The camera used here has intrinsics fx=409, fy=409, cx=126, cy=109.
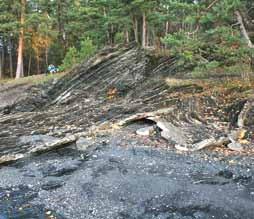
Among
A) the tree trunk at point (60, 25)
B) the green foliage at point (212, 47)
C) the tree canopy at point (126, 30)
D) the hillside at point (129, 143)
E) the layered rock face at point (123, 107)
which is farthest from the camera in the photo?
the tree trunk at point (60, 25)

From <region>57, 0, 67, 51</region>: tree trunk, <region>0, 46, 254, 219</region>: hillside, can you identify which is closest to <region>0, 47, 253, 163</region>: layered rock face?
<region>0, 46, 254, 219</region>: hillside

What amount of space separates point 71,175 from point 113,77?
497 inches

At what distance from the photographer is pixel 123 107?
20.4 meters

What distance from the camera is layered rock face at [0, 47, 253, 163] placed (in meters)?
16.1

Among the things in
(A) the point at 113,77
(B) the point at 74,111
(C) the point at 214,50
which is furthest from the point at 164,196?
(A) the point at 113,77

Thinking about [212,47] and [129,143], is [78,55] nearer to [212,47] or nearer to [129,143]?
[212,47]

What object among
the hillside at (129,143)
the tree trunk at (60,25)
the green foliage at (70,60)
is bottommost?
the hillside at (129,143)

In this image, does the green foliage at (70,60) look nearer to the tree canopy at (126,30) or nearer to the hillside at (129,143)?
the tree canopy at (126,30)

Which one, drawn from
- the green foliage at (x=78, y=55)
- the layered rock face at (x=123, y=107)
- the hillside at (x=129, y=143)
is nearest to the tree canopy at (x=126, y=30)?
the green foliage at (x=78, y=55)

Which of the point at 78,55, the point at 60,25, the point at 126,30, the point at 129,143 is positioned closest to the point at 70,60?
the point at 78,55

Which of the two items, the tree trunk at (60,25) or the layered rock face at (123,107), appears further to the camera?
the tree trunk at (60,25)

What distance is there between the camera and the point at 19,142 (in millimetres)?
16891

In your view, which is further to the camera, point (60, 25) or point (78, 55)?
point (60, 25)

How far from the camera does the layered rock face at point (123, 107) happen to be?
16125mm
